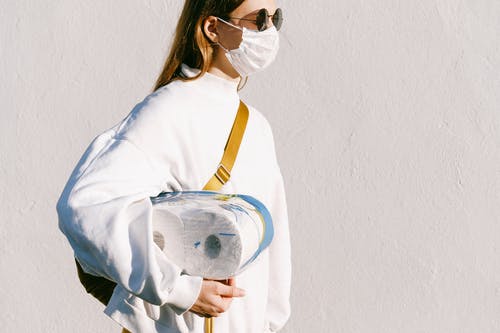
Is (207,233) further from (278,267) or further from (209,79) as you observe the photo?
(278,267)

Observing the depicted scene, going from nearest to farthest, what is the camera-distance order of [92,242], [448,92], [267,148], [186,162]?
[92,242], [186,162], [267,148], [448,92]

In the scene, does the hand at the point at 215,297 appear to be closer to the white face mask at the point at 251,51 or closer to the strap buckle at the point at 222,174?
the strap buckle at the point at 222,174

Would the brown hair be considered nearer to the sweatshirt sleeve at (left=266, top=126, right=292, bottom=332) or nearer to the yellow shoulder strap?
the yellow shoulder strap

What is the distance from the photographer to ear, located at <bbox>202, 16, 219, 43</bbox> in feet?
8.92

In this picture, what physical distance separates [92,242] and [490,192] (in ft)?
7.02

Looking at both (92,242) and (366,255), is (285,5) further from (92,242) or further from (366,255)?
(92,242)

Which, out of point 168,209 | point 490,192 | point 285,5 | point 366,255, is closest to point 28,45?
point 285,5

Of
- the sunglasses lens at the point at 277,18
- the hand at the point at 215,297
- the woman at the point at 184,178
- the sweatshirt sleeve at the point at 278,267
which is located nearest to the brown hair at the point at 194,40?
the woman at the point at 184,178

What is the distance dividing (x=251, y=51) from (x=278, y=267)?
598 millimetres

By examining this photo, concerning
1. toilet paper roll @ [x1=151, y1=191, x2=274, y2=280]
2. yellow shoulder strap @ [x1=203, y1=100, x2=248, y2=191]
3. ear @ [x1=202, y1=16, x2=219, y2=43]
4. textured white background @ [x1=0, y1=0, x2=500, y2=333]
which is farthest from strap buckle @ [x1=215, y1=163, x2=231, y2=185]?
textured white background @ [x1=0, y1=0, x2=500, y2=333]

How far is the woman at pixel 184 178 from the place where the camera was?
233 cm

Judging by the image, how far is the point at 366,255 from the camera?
4.13 metres

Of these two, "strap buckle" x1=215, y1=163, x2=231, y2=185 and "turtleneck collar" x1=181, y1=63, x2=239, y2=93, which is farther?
"turtleneck collar" x1=181, y1=63, x2=239, y2=93

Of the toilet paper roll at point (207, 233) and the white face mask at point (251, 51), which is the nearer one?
the toilet paper roll at point (207, 233)
